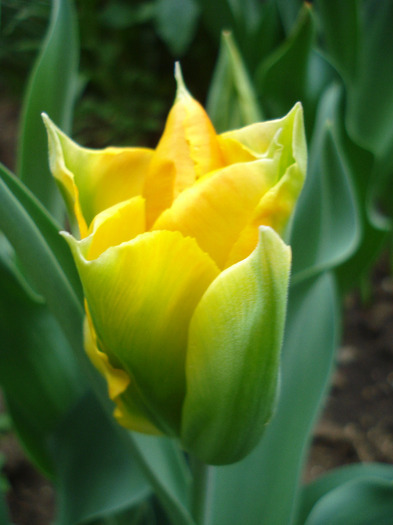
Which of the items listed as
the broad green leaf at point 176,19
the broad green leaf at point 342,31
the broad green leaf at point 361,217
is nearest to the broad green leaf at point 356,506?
the broad green leaf at point 361,217

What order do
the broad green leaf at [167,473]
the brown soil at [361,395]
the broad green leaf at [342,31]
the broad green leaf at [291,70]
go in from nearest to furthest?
the broad green leaf at [167,473] → the broad green leaf at [291,70] → the broad green leaf at [342,31] → the brown soil at [361,395]

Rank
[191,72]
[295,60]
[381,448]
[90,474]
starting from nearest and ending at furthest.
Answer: [90,474] → [295,60] → [381,448] → [191,72]

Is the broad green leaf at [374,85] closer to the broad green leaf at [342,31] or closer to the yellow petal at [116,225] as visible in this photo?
the broad green leaf at [342,31]

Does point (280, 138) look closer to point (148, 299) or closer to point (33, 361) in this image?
point (148, 299)

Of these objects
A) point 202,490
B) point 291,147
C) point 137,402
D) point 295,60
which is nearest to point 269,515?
point 202,490

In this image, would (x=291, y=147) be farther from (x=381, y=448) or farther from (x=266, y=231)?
(x=381, y=448)

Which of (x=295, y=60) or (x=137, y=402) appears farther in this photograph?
(x=295, y=60)

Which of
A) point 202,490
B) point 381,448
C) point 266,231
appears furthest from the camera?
point 381,448
